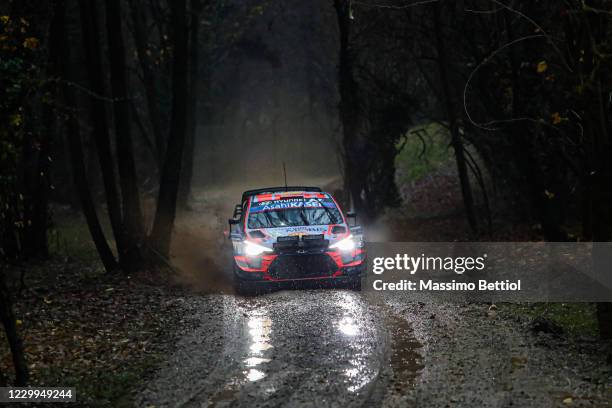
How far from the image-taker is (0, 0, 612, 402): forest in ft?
32.4

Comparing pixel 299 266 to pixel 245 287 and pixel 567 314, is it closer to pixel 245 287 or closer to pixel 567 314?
pixel 245 287

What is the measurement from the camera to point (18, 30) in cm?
1370

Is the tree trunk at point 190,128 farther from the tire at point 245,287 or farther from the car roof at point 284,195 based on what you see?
the tire at point 245,287

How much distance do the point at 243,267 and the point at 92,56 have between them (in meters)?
6.05

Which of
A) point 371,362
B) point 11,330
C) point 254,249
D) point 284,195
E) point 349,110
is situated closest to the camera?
point 11,330

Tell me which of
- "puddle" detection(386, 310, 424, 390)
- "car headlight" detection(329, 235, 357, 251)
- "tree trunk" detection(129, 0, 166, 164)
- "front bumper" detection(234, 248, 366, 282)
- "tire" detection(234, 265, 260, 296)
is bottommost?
"puddle" detection(386, 310, 424, 390)

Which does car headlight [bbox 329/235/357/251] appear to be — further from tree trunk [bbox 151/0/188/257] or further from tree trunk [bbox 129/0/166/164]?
tree trunk [bbox 129/0/166/164]

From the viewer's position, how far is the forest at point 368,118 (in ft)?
32.4

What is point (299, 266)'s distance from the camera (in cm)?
1434

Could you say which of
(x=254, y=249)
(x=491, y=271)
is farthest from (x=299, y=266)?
(x=491, y=271)

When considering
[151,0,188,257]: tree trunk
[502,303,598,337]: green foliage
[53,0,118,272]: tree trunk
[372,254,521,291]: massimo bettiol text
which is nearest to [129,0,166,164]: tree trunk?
[53,0,118,272]: tree trunk

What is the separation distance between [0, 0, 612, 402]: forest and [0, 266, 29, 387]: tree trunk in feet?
0.06

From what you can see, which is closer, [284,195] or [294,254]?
[294,254]

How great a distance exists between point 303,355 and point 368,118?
17.4m
